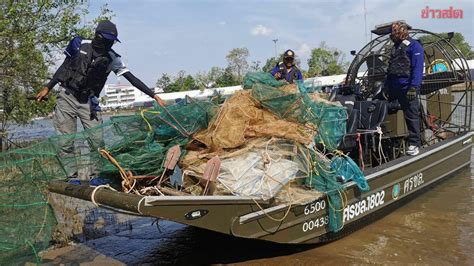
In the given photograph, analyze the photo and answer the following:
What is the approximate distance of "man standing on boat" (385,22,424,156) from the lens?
6520mm

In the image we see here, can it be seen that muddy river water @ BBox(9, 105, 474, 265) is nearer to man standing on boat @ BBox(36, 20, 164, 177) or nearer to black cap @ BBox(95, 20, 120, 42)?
man standing on boat @ BBox(36, 20, 164, 177)

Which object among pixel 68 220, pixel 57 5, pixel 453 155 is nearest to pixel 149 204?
pixel 68 220

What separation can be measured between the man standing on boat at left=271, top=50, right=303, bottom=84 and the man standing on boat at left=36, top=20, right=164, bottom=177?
328 centimetres

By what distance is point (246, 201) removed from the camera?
4141mm

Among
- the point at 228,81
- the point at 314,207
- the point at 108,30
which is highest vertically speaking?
the point at 228,81

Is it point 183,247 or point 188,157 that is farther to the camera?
point 183,247

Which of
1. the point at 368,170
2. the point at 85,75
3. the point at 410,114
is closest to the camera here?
the point at 85,75

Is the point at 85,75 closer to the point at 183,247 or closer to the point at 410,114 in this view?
the point at 183,247

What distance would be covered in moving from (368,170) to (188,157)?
2.54 meters

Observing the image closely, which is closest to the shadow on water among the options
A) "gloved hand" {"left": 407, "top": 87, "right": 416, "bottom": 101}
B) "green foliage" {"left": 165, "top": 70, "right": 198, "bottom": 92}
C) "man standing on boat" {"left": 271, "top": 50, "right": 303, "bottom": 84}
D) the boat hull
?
the boat hull

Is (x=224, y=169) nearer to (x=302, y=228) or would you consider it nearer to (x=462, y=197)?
(x=302, y=228)

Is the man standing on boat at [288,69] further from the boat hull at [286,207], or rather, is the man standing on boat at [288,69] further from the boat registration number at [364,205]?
the boat registration number at [364,205]

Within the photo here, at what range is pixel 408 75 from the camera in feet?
21.7

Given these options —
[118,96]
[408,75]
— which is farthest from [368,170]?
[118,96]
